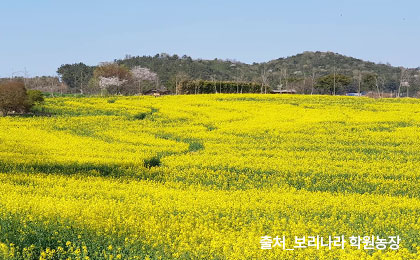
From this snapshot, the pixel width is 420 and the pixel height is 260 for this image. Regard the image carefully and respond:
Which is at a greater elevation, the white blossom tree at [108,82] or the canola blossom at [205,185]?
the white blossom tree at [108,82]

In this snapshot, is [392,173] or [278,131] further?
[278,131]

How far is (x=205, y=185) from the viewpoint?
16.5 m

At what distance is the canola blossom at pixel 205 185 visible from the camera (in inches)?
325

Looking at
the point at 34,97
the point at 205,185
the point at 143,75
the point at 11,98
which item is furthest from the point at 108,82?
the point at 205,185

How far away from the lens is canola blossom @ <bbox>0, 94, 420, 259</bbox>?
325 inches

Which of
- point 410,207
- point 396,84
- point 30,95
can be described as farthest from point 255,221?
point 396,84

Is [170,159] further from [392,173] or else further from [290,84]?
[290,84]

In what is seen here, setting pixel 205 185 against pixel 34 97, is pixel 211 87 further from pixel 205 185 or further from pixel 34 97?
pixel 205 185

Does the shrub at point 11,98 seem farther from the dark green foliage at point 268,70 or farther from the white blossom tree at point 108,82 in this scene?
the white blossom tree at point 108,82

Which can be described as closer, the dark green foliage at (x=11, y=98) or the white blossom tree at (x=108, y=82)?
the dark green foliage at (x=11, y=98)

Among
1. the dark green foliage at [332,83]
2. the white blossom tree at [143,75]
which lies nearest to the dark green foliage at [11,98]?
the dark green foliage at [332,83]

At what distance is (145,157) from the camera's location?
2005cm

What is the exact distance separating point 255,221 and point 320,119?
86.6 ft

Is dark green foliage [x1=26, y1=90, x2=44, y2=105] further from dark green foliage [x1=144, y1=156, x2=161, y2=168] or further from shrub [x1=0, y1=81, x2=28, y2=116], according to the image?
dark green foliage [x1=144, y1=156, x2=161, y2=168]
